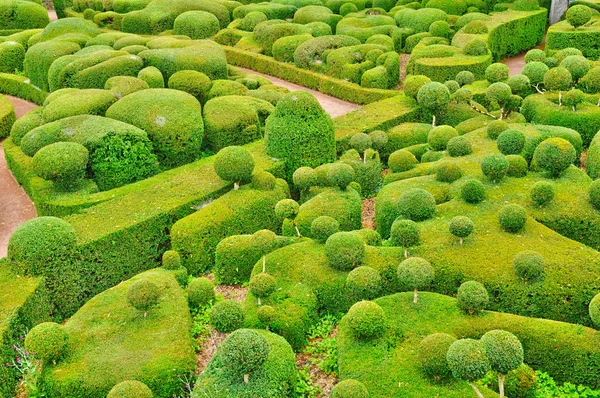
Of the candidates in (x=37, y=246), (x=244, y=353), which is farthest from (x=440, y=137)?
(x=37, y=246)

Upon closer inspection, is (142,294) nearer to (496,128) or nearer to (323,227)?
(323,227)

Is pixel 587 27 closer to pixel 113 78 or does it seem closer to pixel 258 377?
pixel 113 78

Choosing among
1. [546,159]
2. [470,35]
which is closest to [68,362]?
[546,159]

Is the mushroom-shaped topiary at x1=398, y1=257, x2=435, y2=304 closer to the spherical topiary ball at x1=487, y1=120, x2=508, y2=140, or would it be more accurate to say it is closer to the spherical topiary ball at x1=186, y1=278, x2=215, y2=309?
the spherical topiary ball at x1=186, y1=278, x2=215, y2=309

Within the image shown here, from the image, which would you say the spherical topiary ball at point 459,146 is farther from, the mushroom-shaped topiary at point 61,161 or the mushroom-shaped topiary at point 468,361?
the mushroom-shaped topiary at point 61,161

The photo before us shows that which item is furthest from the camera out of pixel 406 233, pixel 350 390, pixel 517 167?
pixel 517 167

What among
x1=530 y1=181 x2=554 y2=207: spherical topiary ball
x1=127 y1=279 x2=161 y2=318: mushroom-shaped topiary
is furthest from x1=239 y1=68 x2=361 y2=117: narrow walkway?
x1=127 y1=279 x2=161 y2=318: mushroom-shaped topiary
